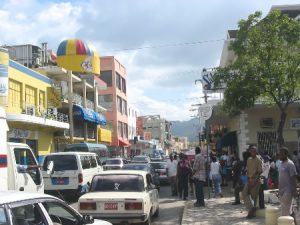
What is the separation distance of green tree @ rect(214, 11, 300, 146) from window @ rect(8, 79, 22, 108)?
54.9 ft

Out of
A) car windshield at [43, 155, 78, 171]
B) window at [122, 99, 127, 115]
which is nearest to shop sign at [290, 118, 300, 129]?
car windshield at [43, 155, 78, 171]

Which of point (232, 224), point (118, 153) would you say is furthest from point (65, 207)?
point (118, 153)

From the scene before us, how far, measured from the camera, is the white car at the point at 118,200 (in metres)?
10.8

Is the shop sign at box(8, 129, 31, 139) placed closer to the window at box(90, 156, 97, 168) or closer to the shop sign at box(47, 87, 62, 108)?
the shop sign at box(47, 87, 62, 108)

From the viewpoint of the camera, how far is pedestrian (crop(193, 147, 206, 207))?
15.5 m

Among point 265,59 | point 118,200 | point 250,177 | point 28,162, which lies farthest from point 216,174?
point 118,200

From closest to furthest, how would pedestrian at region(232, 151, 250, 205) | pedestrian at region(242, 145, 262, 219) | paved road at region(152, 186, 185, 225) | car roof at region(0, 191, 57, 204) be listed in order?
car roof at region(0, 191, 57, 204), pedestrian at region(242, 145, 262, 219), paved road at region(152, 186, 185, 225), pedestrian at region(232, 151, 250, 205)

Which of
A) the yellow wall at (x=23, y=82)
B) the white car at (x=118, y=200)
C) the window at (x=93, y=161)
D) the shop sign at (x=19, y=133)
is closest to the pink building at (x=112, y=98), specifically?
the yellow wall at (x=23, y=82)

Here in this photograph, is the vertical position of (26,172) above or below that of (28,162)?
below

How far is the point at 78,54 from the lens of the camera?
152 feet

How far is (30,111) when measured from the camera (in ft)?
108

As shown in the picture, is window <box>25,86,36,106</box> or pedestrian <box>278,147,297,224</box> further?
window <box>25,86,36,106</box>

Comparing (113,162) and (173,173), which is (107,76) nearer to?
(113,162)

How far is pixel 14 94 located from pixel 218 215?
21677mm
